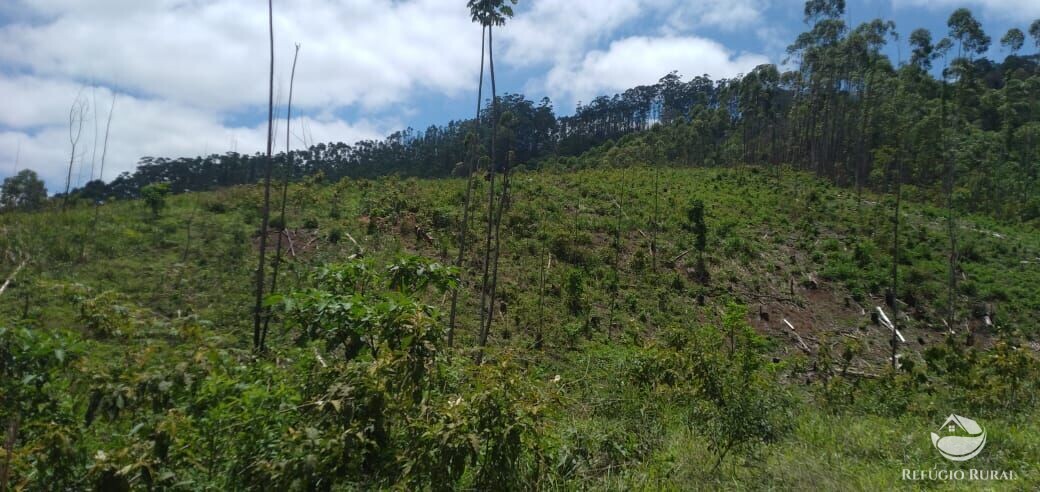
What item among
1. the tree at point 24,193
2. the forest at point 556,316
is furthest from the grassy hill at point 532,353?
the tree at point 24,193

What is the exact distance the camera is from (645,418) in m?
5.95

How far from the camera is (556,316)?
14.3m

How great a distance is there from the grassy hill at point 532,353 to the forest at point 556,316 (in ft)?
0.11

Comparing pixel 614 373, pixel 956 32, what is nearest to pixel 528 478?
pixel 614 373

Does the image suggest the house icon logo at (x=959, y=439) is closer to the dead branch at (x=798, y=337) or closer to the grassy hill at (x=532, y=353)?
the grassy hill at (x=532, y=353)

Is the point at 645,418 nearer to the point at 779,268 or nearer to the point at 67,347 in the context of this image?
the point at 67,347

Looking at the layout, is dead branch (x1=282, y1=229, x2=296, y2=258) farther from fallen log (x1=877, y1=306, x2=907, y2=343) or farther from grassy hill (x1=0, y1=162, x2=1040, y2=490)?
fallen log (x1=877, y1=306, x2=907, y2=343)

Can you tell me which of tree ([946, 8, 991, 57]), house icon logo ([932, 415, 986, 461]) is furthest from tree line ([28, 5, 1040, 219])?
house icon logo ([932, 415, 986, 461])

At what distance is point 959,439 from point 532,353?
680 centimetres

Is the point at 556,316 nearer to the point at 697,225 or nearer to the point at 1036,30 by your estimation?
the point at 697,225

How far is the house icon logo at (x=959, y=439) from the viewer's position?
5.11m

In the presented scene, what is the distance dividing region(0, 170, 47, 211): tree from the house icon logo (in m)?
21.7

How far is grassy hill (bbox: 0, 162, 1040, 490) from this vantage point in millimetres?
2652

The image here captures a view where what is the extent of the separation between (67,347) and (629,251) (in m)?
18.0
